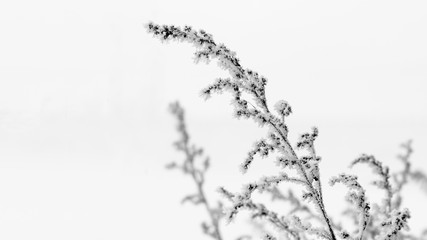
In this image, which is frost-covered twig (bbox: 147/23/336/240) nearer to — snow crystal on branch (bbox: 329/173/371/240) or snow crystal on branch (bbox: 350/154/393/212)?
snow crystal on branch (bbox: 329/173/371/240)

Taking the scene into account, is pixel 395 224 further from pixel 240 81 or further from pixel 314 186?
pixel 240 81

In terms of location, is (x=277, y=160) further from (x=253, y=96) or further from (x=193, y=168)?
(x=193, y=168)

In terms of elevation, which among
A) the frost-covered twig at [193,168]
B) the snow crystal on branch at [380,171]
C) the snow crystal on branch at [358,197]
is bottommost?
the snow crystal on branch at [358,197]

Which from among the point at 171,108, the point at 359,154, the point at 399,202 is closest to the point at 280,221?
the point at 359,154

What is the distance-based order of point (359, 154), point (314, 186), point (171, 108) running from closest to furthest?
point (314, 186) → point (359, 154) → point (171, 108)

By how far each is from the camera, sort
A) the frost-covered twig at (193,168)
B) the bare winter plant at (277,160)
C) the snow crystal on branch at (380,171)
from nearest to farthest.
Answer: the bare winter plant at (277,160) → the snow crystal on branch at (380,171) → the frost-covered twig at (193,168)

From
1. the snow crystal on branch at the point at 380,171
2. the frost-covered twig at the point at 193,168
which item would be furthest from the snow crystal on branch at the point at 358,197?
the frost-covered twig at the point at 193,168

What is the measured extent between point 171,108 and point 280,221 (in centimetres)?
890

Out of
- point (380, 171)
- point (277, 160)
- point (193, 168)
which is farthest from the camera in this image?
point (193, 168)

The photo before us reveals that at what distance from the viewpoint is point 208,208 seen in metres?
9.77

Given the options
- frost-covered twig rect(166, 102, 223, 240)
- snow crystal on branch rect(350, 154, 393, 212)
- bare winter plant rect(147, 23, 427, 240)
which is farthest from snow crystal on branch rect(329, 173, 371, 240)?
frost-covered twig rect(166, 102, 223, 240)

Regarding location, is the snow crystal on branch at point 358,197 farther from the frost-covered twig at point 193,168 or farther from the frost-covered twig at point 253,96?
the frost-covered twig at point 193,168

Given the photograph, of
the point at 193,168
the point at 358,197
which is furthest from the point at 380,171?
the point at 193,168

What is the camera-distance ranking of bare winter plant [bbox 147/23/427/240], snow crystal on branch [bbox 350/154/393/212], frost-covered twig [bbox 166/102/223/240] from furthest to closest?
frost-covered twig [bbox 166/102/223/240] → snow crystal on branch [bbox 350/154/393/212] → bare winter plant [bbox 147/23/427/240]
